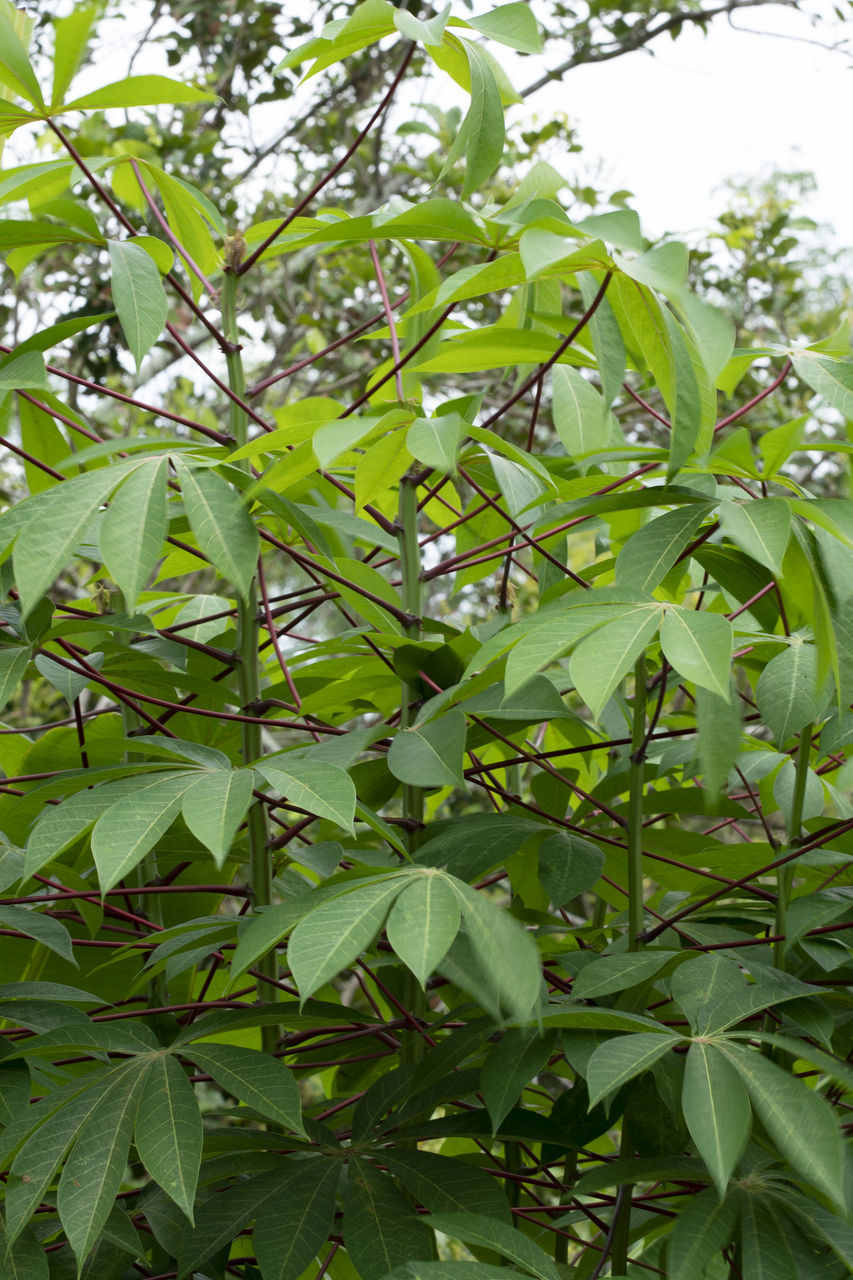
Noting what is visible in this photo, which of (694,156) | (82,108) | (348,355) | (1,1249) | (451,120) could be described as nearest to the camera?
(1,1249)

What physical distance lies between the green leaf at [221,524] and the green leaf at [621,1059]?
271 mm

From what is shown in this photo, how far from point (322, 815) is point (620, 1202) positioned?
306 millimetres

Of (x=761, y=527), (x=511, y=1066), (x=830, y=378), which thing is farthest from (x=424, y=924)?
(x=830, y=378)

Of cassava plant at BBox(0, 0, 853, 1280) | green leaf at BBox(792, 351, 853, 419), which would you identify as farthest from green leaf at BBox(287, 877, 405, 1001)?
green leaf at BBox(792, 351, 853, 419)

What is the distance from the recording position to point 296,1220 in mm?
539

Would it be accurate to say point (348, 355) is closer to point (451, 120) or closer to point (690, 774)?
point (451, 120)

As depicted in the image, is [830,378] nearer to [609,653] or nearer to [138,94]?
[609,653]

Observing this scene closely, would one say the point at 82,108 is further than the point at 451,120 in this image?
No

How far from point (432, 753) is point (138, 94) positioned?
44 centimetres

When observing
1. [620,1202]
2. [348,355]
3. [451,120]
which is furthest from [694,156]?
[620,1202]

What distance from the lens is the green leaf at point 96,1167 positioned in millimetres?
474

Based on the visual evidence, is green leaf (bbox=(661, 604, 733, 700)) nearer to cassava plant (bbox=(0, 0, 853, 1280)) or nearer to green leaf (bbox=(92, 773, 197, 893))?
cassava plant (bbox=(0, 0, 853, 1280))

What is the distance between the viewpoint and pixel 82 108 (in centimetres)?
65

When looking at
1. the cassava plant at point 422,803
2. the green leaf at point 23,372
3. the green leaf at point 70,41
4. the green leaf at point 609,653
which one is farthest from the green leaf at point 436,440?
the green leaf at point 70,41
